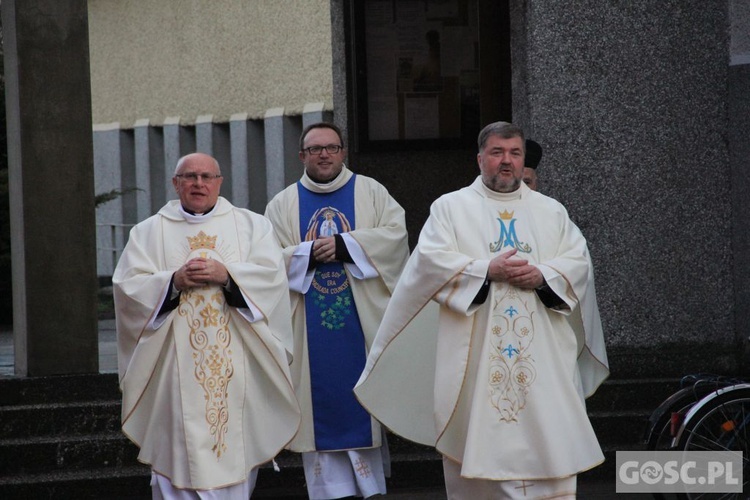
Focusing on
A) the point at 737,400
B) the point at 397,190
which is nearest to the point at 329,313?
the point at 737,400

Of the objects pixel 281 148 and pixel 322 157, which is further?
pixel 281 148

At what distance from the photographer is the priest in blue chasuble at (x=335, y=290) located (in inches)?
332

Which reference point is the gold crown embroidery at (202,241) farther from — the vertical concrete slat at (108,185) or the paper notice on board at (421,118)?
the vertical concrete slat at (108,185)

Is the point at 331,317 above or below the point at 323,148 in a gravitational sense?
below

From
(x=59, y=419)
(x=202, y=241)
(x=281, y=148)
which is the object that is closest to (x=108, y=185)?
(x=281, y=148)

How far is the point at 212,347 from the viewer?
7230 millimetres

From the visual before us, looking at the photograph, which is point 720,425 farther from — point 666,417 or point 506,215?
point 506,215

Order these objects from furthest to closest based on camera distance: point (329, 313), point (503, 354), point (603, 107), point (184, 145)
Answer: point (184, 145) < point (603, 107) < point (329, 313) < point (503, 354)

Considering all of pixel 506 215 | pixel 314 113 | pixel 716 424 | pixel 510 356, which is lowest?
pixel 716 424

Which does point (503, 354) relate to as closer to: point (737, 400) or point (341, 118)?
point (737, 400)

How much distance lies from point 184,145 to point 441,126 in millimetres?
11620

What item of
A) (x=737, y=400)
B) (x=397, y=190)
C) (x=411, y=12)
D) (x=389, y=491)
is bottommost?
(x=389, y=491)

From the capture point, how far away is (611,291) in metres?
9.87

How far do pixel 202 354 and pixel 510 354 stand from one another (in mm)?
1438
